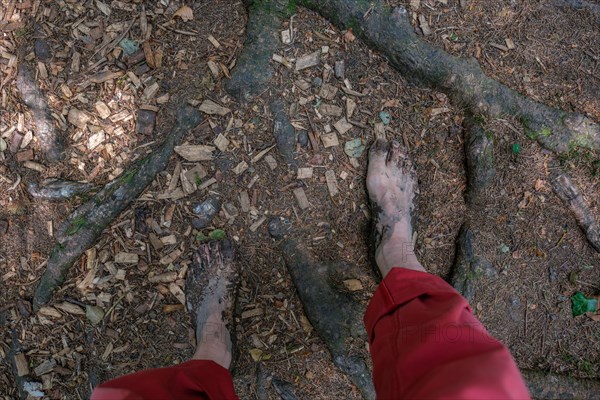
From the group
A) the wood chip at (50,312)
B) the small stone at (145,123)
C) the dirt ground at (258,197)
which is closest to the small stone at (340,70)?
the dirt ground at (258,197)

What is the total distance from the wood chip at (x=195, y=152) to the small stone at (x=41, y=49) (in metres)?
1.02

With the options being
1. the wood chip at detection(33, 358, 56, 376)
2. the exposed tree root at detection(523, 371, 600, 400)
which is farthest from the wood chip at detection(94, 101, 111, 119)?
the exposed tree root at detection(523, 371, 600, 400)

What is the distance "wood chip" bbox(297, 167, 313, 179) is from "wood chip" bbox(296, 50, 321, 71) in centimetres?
62

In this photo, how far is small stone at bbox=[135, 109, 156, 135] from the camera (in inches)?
102

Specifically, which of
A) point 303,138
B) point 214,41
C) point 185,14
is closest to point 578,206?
point 303,138

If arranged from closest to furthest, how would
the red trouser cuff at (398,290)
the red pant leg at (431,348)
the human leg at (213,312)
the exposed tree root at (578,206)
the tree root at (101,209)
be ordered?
the red pant leg at (431,348) < the red trouser cuff at (398,290) < the human leg at (213,312) < the tree root at (101,209) < the exposed tree root at (578,206)

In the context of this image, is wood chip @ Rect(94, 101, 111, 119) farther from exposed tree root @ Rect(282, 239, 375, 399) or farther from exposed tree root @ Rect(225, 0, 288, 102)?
exposed tree root @ Rect(282, 239, 375, 399)

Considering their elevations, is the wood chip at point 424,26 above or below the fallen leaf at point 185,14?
above

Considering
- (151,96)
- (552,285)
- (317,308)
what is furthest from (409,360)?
(151,96)

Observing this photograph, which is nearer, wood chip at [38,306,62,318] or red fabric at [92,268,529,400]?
red fabric at [92,268,529,400]

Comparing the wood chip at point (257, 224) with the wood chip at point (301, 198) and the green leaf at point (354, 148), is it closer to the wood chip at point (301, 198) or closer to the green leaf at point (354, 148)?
the wood chip at point (301, 198)

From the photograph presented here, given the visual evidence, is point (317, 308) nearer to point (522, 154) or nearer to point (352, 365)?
point (352, 365)

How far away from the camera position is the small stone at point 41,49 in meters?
2.61

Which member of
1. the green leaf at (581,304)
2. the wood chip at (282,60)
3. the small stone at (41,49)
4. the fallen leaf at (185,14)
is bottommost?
the green leaf at (581,304)
